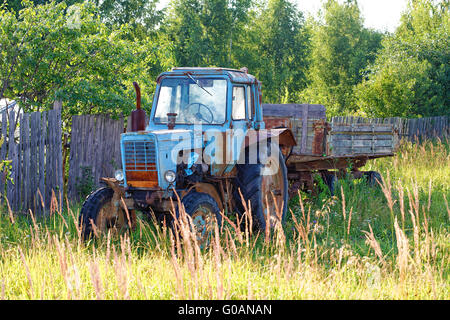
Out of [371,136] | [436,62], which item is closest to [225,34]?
[436,62]

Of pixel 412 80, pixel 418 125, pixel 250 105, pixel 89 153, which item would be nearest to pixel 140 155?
pixel 250 105

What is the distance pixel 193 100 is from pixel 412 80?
1481cm

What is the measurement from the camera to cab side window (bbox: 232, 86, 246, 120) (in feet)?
20.0

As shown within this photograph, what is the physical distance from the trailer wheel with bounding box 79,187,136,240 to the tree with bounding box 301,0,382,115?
29164 millimetres

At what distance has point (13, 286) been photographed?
3.92 metres

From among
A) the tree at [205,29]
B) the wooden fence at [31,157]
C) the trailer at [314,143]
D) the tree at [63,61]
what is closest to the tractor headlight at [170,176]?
the wooden fence at [31,157]

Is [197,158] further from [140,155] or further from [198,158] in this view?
[140,155]

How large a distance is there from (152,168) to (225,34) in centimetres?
2447

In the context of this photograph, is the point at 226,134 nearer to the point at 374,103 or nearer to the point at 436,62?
the point at 374,103

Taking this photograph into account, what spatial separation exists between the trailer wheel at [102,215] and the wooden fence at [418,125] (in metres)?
11.0

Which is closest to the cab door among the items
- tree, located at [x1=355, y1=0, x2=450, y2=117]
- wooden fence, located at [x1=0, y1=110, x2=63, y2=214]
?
wooden fence, located at [x1=0, y1=110, x2=63, y2=214]

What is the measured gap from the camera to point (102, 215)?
215 inches

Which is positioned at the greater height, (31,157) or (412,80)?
(412,80)

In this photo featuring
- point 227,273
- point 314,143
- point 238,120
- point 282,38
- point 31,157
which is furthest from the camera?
point 282,38
